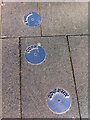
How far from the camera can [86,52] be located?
4027mm

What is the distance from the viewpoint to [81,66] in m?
3.86

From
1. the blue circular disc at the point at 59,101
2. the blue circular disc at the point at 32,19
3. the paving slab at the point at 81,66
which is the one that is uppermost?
the blue circular disc at the point at 32,19

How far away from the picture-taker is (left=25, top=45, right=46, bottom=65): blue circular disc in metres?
3.87

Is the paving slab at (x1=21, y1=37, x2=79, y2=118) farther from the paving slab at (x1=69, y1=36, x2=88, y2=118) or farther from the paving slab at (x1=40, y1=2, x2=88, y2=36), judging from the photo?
the paving slab at (x1=40, y1=2, x2=88, y2=36)

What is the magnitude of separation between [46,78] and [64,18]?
51.8 inches

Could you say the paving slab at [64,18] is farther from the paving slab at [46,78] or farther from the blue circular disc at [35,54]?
the blue circular disc at [35,54]

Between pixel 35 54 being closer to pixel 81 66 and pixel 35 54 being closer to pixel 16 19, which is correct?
pixel 81 66

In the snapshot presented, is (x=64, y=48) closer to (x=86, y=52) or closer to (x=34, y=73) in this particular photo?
(x=86, y=52)

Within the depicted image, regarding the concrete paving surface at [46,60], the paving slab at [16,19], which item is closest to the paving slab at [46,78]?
the concrete paving surface at [46,60]

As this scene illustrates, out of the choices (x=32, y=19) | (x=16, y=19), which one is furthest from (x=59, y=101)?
(x=16, y=19)

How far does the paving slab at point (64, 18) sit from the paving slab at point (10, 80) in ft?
2.11

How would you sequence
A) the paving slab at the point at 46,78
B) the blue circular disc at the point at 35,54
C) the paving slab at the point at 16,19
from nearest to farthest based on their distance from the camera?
the paving slab at the point at 46,78 → the blue circular disc at the point at 35,54 → the paving slab at the point at 16,19

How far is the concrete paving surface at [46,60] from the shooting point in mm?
3455

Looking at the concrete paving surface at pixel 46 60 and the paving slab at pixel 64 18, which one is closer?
the concrete paving surface at pixel 46 60
